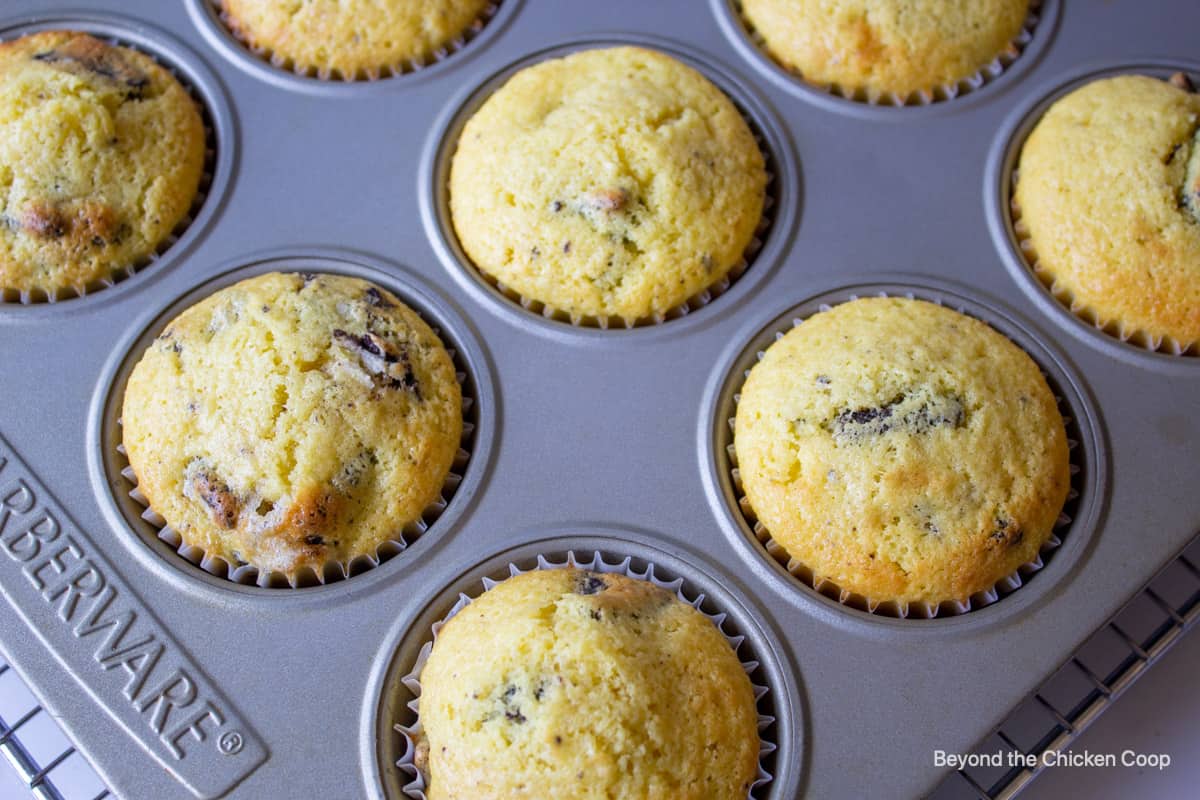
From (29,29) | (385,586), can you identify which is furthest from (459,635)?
(29,29)

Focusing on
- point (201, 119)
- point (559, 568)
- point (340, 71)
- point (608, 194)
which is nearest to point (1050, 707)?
A: point (559, 568)

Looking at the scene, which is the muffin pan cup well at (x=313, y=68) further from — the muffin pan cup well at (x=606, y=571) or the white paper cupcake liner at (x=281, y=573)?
the muffin pan cup well at (x=606, y=571)

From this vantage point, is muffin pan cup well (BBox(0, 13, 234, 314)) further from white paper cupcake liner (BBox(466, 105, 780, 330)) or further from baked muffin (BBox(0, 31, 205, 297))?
white paper cupcake liner (BBox(466, 105, 780, 330))

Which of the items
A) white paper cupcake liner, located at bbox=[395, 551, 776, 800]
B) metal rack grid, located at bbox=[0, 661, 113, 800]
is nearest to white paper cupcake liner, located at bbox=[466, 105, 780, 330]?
white paper cupcake liner, located at bbox=[395, 551, 776, 800]

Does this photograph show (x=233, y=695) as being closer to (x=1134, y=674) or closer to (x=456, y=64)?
(x=456, y=64)

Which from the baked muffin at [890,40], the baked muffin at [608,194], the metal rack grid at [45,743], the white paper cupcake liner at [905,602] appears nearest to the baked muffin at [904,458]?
the white paper cupcake liner at [905,602]
